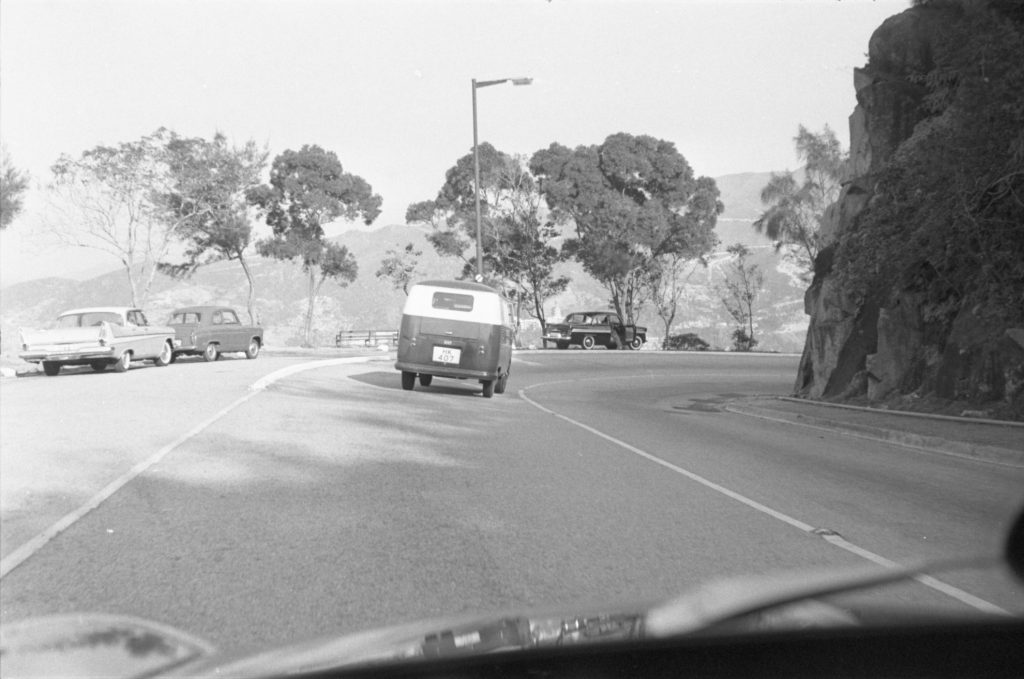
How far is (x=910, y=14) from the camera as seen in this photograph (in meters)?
20.6

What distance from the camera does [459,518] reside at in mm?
6285

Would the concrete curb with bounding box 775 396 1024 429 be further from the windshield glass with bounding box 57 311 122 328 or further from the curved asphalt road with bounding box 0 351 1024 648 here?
the windshield glass with bounding box 57 311 122 328

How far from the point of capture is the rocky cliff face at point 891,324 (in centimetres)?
1435

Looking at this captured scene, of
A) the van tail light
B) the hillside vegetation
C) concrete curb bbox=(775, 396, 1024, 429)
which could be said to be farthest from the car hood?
the hillside vegetation

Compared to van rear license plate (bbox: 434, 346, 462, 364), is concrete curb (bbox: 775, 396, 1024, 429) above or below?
below

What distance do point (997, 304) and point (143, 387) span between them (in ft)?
49.5

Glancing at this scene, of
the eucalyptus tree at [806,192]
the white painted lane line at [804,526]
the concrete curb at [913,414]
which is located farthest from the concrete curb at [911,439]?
the eucalyptus tree at [806,192]

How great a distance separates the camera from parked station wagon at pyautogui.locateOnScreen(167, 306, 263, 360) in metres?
29.6

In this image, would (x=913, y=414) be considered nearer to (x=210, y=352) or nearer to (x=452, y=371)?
(x=452, y=371)

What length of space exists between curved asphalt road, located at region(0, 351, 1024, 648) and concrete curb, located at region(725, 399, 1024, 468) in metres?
0.45

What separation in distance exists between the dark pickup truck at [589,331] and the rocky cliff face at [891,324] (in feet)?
75.2

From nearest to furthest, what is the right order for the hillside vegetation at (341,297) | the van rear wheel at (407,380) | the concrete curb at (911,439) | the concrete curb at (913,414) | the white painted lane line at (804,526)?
the white painted lane line at (804,526)
the concrete curb at (911,439)
the concrete curb at (913,414)
the van rear wheel at (407,380)
the hillside vegetation at (341,297)

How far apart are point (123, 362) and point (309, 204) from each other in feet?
85.1

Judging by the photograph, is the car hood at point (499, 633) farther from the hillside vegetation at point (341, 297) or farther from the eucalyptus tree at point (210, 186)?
the hillside vegetation at point (341, 297)
